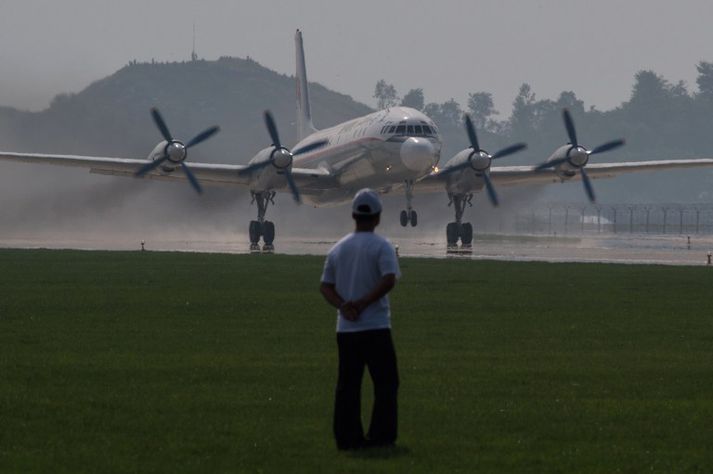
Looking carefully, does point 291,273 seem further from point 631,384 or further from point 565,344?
point 631,384

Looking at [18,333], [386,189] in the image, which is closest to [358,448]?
[18,333]

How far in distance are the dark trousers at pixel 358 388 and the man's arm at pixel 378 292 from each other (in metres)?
0.24

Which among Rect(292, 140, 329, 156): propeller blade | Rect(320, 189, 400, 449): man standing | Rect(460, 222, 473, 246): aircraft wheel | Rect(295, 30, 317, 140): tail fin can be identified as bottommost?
Rect(320, 189, 400, 449): man standing

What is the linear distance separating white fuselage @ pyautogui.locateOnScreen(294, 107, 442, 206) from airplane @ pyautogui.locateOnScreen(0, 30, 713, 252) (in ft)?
0.12

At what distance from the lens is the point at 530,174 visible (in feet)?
202

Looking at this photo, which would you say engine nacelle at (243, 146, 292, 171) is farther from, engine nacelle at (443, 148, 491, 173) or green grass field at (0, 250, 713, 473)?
green grass field at (0, 250, 713, 473)

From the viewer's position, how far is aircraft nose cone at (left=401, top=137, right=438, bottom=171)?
53938 millimetres

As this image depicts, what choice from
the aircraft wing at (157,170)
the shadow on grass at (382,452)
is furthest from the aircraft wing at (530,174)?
the shadow on grass at (382,452)

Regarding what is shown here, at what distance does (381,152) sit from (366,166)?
1167mm

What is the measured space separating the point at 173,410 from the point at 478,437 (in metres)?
2.98

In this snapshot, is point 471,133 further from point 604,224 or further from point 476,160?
point 604,224

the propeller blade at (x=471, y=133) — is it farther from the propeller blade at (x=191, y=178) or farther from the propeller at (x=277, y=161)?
the propeller blade at (x=191, y=178)

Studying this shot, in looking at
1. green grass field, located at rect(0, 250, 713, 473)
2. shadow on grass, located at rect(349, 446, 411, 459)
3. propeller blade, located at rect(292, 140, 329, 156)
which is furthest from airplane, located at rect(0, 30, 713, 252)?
shadow on grass, located at rect(349, 446, 411, 459)

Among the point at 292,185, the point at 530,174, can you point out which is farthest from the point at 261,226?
the point at 530,174
